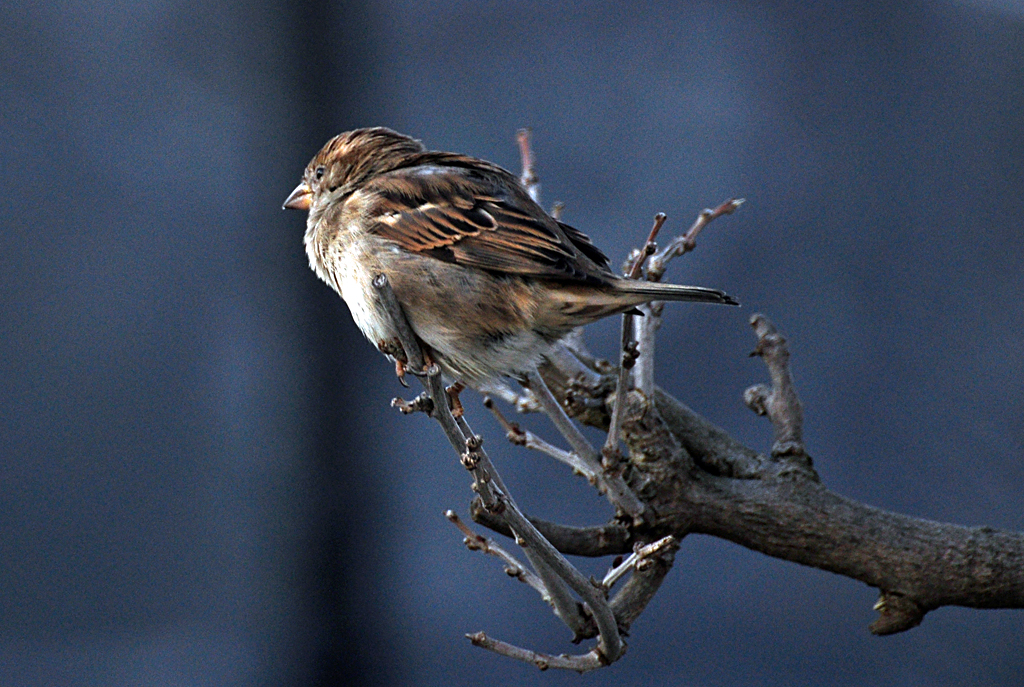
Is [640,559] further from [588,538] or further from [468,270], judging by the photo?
[468,270]

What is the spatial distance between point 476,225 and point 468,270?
9cm

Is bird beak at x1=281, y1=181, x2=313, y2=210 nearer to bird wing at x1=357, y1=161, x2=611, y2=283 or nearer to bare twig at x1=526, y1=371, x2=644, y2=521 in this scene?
bird wing at x1=357, y1=161, x2=611, y2=283

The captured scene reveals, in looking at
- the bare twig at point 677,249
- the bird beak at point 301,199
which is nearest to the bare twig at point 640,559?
the bare twig at point 677,249

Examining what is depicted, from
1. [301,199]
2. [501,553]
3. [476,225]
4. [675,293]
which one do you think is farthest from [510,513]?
[301,199]

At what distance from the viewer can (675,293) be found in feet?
4.52

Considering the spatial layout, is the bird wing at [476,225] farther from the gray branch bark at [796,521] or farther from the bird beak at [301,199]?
the gray branch bark at [796,521]

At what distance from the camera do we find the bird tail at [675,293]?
136 centimetres

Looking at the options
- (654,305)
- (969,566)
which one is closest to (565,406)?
(654,305)

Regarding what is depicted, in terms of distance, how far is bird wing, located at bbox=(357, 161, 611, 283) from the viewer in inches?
62.3

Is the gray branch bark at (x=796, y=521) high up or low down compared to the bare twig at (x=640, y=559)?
up

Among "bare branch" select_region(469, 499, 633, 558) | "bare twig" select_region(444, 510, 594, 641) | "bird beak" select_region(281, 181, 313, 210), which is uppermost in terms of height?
"bird beak" select_region(281, 181, 313, 210)

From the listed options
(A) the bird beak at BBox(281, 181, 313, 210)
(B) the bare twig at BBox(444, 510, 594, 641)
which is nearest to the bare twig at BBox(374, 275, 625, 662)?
(B) the bare twig at BBox(444, 510, 594, 641)

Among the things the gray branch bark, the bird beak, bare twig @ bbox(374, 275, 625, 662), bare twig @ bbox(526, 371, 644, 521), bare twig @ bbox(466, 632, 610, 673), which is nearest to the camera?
bare twig @ bbox(374, 275, 625, 662)

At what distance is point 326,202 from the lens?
191 centimetres
